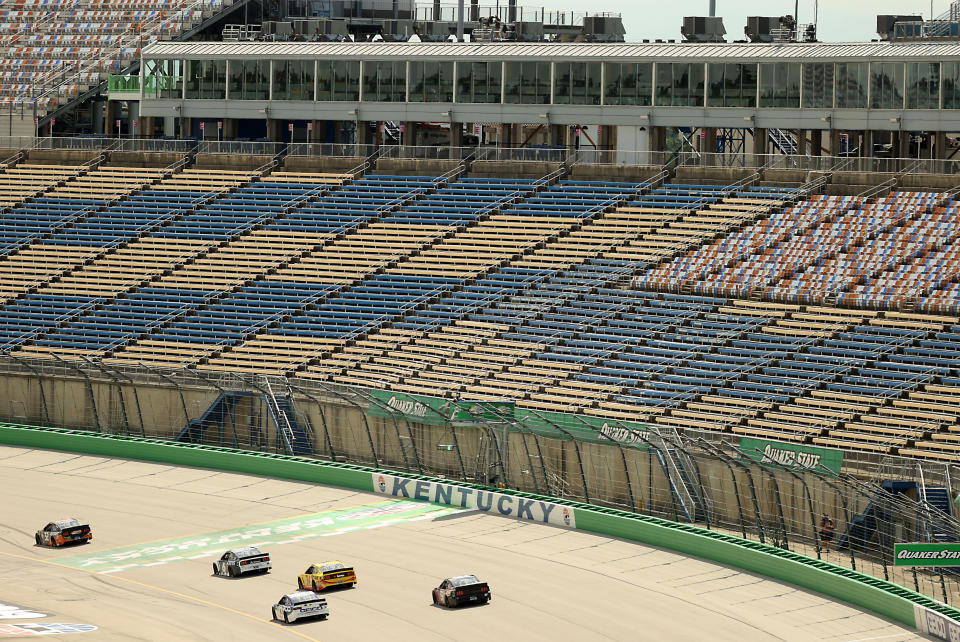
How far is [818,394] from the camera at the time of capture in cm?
4272

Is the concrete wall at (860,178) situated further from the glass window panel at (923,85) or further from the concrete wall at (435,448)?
the concrete wall at (435,448)

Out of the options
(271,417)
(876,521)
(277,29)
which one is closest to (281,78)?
(277,29)

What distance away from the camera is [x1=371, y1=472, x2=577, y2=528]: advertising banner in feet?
132

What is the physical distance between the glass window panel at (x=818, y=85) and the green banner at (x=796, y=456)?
81.9 ft

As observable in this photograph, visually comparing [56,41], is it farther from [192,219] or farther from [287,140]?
[192,219]

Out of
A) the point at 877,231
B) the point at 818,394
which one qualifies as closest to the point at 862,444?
the point at 818,394

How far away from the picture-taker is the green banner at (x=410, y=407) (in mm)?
42781

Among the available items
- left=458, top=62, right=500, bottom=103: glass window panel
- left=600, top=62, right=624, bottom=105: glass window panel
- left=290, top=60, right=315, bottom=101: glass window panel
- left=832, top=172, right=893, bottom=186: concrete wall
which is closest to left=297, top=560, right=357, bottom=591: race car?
left=832, top=172, right=893, bottom=186: concrete wall

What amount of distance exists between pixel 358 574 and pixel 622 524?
7122mm

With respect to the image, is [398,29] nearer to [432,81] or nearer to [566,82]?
[432,81]

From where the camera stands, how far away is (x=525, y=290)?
53.5 meters

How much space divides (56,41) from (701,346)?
50038 millimetres

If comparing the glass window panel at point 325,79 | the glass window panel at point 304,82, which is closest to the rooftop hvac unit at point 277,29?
the glass window panel at point 304,82

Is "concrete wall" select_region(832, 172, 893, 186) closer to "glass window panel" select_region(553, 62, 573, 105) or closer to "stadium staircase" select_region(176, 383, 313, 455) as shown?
"glass window panel" select_region(553, 62, 573, 105)
